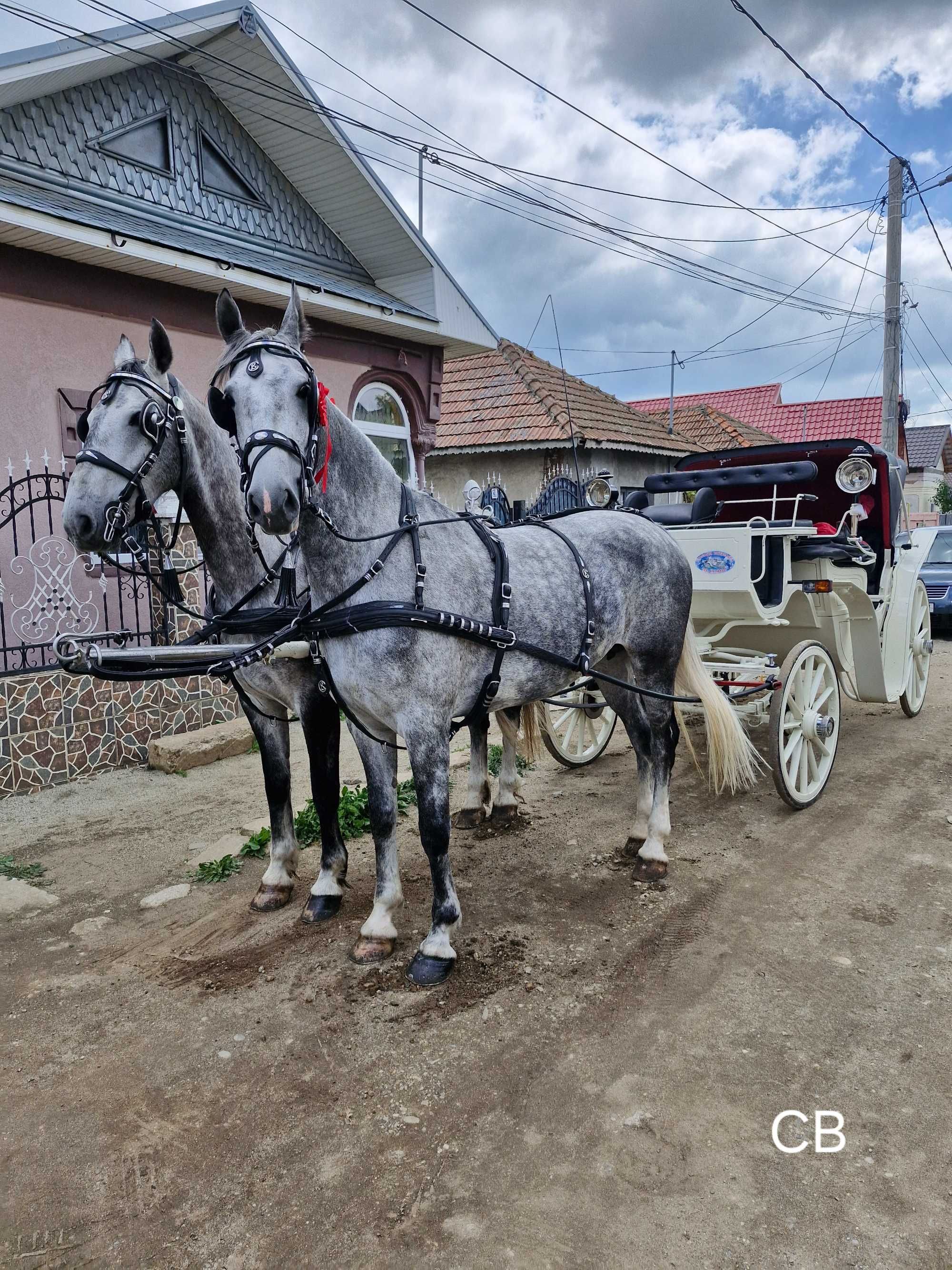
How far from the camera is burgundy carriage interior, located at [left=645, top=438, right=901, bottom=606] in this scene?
5594 mm

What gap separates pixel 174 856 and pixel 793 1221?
350 cm

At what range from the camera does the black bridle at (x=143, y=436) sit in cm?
284

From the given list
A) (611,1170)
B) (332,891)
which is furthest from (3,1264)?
(332,891)

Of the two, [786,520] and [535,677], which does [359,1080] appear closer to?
[535,677]

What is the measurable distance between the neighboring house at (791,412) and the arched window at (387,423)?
585 inches

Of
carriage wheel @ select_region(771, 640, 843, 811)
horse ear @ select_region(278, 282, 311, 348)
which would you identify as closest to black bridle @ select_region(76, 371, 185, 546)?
horse ear @ select_region(278, 282, 311, 348)

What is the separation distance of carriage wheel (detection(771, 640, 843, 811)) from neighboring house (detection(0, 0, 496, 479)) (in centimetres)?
533

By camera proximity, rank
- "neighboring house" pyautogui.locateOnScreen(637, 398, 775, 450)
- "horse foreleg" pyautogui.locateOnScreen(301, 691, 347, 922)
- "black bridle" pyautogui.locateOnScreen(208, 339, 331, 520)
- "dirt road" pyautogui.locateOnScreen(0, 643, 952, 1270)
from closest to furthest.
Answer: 1. "dirt road" pyautogui.locateOnScreen(0, 643, 952, 1270)
2. "black bridle" pyautogui.locateOnScreen(208, 339, 331, 520)
3. "horse foreleg" pyautogui.locateOnScreen(301, 691, 347, 922)
4. "neighboring house" pyautogui.locateOnScreen(637, 398, 775, 450)

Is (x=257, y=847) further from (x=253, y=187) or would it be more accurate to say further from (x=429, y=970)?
(x=253, y=187)

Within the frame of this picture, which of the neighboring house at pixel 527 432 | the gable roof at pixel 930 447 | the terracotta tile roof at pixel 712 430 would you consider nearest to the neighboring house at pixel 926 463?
the gable roof at pixel 930 447

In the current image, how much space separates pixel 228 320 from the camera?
275 cm

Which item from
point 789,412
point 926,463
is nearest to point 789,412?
point 789,412

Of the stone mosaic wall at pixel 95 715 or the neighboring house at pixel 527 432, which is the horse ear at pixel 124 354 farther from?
the neighboring house at pixel 527 432

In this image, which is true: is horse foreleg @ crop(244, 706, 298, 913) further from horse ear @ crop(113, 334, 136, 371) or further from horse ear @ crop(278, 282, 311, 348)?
horse ear @ crop(278, 282, 311, 348)
